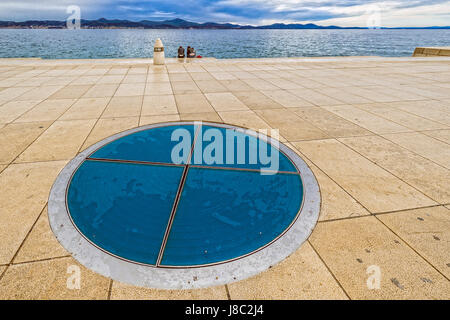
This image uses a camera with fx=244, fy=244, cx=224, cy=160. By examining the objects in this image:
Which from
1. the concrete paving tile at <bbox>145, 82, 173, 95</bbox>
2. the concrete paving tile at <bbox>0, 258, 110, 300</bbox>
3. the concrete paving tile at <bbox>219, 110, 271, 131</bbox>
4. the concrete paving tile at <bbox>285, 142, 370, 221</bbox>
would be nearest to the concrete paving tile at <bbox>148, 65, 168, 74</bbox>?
the concrete paving tile at <bbox>145, 82, 173, 95</bbox>

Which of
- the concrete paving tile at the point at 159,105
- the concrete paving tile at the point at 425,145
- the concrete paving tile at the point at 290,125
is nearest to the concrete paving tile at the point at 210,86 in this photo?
the concrete paving tile at the point at 159,105

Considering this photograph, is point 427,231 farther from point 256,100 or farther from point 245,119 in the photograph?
point 256,100

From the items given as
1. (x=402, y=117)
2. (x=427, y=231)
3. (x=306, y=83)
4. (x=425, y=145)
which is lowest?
(x=427, y=231)

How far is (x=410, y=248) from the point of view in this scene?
112 inches

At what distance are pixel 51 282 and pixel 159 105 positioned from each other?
5.77 meters

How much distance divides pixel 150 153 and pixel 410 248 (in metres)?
4.11

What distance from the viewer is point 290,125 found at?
6223 mm

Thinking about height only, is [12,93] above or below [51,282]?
above

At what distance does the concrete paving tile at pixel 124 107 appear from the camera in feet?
21.8

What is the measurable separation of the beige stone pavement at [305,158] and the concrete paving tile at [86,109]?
0.18ft

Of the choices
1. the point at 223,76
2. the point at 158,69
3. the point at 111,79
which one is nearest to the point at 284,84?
the point at 223,76

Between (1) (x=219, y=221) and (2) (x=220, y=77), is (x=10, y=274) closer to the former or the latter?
(1) (x=219, y=221)

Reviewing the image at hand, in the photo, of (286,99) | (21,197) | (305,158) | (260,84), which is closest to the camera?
(21,197)
